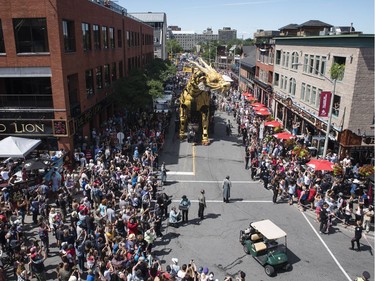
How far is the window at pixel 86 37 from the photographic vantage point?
2706cm

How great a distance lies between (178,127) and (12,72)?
55.7ft

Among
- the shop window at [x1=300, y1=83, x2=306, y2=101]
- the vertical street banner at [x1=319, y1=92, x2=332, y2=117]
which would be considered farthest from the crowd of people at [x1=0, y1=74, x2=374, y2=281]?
the shop window at [x1=300, y1=83, x2=306, y2=101]

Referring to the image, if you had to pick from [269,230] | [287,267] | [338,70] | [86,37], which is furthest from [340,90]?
[86,37]

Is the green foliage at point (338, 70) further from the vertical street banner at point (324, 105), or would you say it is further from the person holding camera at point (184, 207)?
the person holding camera at point (184, 207)

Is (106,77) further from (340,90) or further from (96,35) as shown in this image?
(340,90)

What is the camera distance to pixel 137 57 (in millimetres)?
51656

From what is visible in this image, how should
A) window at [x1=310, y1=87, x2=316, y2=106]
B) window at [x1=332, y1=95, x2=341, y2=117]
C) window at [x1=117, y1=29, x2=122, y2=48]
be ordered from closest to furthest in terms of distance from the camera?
window at [x1=332, y1=95, x2=341, y2=117] < window at [x1=310, y1=87, x2=316, y2=106] < window at [x1=117, y1=29, x2=122, y2=48]

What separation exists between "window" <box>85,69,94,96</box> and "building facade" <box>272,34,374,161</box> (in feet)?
54.9

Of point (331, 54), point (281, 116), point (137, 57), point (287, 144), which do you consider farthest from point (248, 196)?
point (137, 57)

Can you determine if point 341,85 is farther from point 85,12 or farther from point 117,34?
point 117,34

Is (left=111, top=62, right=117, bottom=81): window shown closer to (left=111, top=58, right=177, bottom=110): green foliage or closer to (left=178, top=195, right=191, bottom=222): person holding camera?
(left=111, top=58, right=177, bottom=110): green foliage

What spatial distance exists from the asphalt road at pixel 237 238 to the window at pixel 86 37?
12.7 metres

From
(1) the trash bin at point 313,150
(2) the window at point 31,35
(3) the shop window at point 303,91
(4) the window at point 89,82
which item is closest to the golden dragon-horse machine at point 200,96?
(4) the window at point 89,82

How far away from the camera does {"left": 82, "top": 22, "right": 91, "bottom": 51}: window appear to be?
27.1 m
